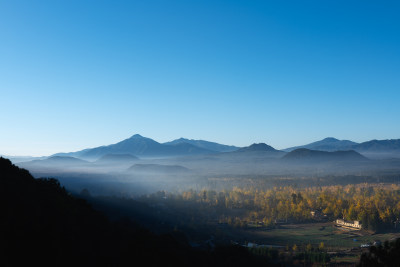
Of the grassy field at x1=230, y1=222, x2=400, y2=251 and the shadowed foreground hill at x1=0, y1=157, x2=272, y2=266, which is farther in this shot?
the grassy field at x1=230, y1=222, x2=400, y2=251

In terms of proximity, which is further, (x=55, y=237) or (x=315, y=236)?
(x=315, y=236)

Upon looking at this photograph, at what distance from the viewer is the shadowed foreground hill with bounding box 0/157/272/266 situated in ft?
79.4

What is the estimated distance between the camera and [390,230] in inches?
4500

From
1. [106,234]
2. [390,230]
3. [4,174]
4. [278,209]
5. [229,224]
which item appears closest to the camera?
[106,234]

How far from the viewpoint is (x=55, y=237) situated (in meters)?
27.0

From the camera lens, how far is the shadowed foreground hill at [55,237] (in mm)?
24188

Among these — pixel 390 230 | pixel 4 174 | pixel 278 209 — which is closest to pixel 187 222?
pixel 278 209

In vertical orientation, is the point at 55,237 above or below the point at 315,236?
above

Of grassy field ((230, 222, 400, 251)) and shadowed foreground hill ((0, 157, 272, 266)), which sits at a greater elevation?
shadowed foreground hill ((0, 157, 272, 266))

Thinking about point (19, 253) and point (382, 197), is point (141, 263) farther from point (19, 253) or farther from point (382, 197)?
point (382, 197)

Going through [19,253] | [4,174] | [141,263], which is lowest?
[141,263]

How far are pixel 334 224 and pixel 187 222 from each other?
59744 mm

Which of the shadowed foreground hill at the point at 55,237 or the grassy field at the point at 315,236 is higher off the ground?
the shadowed foreground hill at the point at 55,237

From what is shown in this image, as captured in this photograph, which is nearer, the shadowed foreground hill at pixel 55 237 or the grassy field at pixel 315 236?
the shadowed foreground hill at pixel 55 237
